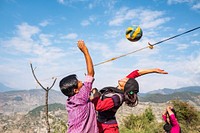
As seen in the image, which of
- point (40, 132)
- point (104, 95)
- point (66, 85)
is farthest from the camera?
point (40, 132)

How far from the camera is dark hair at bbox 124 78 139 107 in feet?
13.0

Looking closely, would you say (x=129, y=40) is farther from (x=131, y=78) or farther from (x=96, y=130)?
(x=96, y=130)

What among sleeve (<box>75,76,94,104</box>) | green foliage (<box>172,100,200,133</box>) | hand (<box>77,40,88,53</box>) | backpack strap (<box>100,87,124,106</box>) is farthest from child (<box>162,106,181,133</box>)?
green foliage (<box>172,100,200,133</box>)

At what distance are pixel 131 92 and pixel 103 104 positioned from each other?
49cm

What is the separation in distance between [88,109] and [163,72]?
1.43 meters

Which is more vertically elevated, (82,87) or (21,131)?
(82,87)

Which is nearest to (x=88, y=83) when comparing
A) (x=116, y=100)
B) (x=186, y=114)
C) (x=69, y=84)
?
(x=69, y=84)

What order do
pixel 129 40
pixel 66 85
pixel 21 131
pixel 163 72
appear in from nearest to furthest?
pixel 66 85 → pixel 163 72 → pixel 129 40 → pixel 21 131

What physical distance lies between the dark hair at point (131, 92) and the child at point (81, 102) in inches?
22.6

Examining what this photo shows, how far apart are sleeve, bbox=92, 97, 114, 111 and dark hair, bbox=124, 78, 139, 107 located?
0.31m

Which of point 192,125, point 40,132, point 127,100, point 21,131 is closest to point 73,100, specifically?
point 127,100

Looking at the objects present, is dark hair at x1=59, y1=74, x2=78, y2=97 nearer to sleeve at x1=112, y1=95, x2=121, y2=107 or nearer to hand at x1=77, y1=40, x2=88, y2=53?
hand at x1=77, y1=40, x2=88, y2=53

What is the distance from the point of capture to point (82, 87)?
12.2 feet

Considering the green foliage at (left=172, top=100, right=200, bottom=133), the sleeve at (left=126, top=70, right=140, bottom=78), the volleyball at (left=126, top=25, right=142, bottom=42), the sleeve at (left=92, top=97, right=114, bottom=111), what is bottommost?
the green foliage at (left=172, top=100, right=200, bottom=133)
